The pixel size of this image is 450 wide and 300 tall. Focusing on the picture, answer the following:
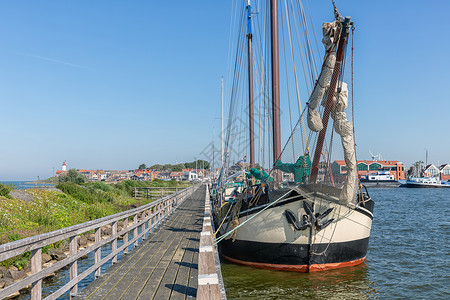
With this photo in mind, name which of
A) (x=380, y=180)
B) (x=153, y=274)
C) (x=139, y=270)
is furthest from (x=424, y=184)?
(x=153, y=274)

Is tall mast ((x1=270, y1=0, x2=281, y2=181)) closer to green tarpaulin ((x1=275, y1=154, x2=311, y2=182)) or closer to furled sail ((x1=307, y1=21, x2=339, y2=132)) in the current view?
green tarpaulin ((x1=275, y1=154, x2=311, y2=182))

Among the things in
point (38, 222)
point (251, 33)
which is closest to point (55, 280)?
point (38, 222)

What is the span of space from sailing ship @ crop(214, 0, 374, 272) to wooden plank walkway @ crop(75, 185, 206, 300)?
70.3 inches

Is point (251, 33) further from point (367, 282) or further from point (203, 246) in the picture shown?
point (203, 246)

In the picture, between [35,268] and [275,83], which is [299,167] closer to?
[275,83]

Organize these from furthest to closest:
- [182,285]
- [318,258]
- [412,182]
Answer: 1. [412,182]
2. [318,258]
3. [182,285]

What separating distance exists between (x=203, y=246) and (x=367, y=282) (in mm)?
8452

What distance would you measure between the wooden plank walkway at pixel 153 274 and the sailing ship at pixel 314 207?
1785 millimetres

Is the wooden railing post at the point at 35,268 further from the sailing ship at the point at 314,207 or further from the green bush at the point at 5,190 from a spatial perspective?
the green bush at the point at 5,190

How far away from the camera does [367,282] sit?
480 inches

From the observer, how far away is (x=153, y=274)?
736 centimetres

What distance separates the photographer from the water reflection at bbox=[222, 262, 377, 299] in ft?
34.9

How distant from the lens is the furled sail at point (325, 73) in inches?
355

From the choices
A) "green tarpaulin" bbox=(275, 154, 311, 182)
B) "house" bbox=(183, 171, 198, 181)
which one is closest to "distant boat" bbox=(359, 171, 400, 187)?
"house" bbox=(183, 171, 198, 181)
